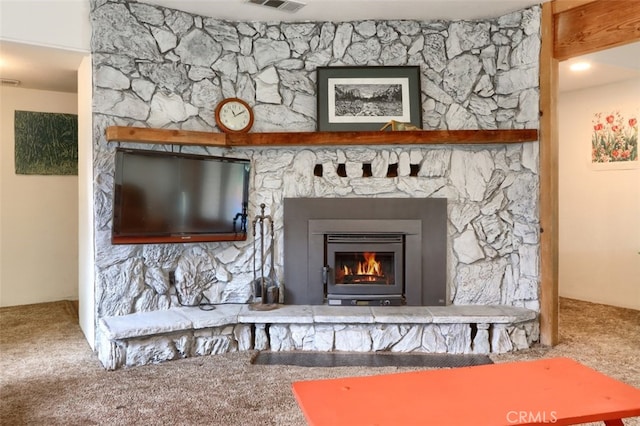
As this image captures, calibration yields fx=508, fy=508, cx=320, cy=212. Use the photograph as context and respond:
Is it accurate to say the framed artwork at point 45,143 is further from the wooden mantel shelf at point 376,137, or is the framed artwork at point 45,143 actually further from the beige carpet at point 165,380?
the wooden mantel shelf at point 376,137

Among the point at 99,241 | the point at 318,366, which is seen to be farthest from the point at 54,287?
the point at 318,366

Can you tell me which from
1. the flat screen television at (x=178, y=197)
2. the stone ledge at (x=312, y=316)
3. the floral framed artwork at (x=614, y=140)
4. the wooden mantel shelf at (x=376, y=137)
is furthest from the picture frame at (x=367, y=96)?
the floral framed artwork at (x=614, y=140)

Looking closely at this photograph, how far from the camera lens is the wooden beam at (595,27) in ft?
10.0

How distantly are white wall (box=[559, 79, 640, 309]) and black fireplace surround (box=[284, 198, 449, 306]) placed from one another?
2139mm

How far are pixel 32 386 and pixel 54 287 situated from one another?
2256mm

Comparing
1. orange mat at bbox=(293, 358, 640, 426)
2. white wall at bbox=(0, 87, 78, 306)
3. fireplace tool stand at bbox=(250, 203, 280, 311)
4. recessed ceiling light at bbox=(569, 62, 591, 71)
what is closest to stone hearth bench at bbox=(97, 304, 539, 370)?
fireplace tool stand at bbox=(250, 203, 280, 311)

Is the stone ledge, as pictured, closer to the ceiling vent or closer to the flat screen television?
the flat screen television

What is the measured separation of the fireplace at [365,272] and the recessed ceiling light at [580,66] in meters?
1.99

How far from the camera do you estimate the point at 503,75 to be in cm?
360

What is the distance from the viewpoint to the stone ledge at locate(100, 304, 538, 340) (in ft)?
10.1

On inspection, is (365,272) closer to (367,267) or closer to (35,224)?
(367,267)

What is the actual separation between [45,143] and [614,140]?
520cm

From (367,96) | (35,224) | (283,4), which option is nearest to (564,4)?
(367,96)

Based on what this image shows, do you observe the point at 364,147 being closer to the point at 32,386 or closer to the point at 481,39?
the point at 481,39
